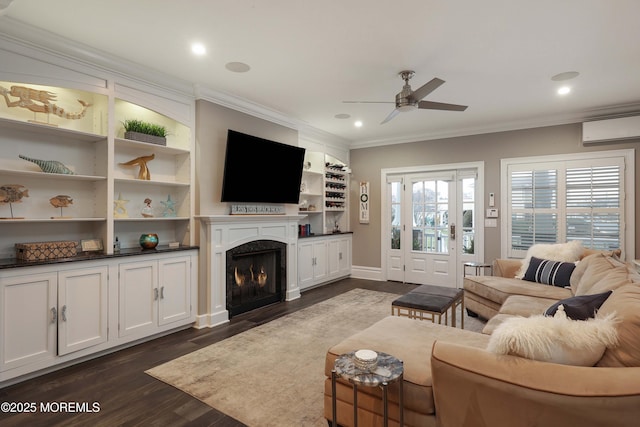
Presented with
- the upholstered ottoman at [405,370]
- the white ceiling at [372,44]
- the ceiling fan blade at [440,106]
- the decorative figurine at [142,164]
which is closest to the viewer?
the upholstered ottoman at [405,370]

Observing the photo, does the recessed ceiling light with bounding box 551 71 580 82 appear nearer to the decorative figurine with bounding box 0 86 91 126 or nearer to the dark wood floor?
the dark wood floor

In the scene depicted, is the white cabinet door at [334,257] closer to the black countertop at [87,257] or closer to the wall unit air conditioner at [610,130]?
the black countertop at [87,257]

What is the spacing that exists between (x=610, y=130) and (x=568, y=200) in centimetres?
104

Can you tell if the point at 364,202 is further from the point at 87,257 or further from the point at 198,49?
the point at 87,257

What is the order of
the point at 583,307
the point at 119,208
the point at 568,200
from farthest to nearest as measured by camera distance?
the point at 568,200 → the point at 119,208 → the point at 583,307

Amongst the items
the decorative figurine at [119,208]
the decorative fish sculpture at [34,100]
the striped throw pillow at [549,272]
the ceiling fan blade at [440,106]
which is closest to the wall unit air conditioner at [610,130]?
the striped throw pillow at [549,272]

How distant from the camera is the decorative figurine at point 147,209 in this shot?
3.71 m

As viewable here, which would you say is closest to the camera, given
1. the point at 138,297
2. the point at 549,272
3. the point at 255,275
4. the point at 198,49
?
the point at 198,49

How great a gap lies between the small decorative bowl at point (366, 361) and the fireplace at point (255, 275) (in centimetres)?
274

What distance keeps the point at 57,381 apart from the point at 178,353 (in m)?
0.89

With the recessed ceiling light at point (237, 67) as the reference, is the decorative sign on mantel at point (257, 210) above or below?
below

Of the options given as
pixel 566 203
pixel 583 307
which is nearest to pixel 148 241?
pixel 583 307

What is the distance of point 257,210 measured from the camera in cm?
461

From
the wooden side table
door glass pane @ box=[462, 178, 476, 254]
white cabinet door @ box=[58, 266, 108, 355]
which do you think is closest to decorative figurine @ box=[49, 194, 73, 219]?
white cabinet door @ box=[58, 266, 108, 355]
